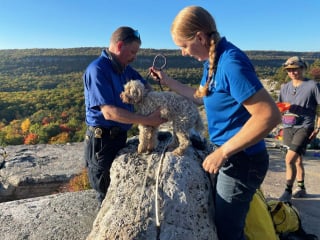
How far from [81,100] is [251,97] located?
33465mm

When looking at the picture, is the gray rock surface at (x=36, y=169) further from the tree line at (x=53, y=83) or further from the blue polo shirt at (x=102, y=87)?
the blue polo shirt at (x=102, y=87)

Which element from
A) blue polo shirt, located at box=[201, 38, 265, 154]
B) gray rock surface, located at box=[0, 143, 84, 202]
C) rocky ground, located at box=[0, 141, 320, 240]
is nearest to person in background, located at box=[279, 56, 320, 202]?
rocky ground, located at box=[0, 141, 320, 240]

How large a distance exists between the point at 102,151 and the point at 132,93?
818 millimetres

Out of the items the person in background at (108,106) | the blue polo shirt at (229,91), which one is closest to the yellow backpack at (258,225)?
the blue polo shirt at (229,91)

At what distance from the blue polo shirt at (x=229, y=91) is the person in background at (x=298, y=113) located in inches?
139

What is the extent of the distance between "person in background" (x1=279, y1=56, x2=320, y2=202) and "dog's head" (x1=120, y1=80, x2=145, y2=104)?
3.43 m

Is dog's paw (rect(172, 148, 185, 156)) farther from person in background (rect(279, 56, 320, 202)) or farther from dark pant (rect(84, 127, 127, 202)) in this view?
person in background (rect(279, 56, 320, 202))

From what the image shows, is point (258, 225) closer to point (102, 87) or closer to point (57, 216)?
point (102, 87)

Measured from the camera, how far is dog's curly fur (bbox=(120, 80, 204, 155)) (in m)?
3.47

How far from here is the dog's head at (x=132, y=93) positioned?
136 inches

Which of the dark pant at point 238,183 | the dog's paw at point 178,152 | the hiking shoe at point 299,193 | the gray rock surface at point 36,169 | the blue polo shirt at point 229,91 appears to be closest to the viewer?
the blue polo shirt at point 229,91

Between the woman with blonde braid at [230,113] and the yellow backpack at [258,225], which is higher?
the woman with blonde braid at [230,113]

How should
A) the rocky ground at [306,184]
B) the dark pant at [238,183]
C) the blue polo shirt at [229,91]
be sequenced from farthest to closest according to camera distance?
the rocky ground at [306,184], the dark pant at [238,183], the blue polo shirt at [229,91]

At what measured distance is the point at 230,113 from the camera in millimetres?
2668
